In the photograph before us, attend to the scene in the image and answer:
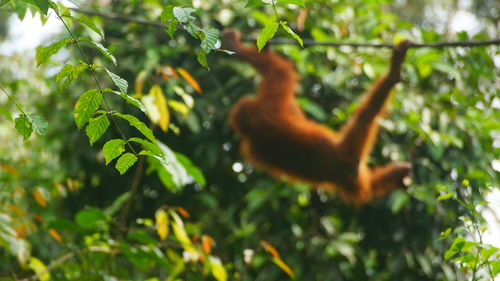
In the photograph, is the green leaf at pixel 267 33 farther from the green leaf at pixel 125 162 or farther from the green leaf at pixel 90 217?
the green leaf at pixel 90 217

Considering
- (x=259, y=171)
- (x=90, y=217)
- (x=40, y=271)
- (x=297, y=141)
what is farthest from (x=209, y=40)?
(x=259, y=171)

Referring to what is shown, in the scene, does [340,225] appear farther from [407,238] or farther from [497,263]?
[497,263]

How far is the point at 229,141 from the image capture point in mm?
3402

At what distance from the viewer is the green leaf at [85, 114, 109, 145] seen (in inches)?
39.5

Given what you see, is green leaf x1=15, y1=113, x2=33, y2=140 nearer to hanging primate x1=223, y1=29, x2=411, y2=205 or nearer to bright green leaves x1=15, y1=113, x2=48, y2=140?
bright green leaves x1=15, y1=113, x2=48, y2=140

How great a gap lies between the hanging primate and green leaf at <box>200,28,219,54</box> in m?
2.00

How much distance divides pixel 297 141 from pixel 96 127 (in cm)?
245

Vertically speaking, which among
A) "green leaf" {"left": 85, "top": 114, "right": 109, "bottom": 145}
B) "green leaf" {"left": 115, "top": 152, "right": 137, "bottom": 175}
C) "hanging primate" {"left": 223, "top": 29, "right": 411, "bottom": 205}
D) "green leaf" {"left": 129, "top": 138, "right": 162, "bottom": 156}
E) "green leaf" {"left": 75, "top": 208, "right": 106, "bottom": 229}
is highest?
"green leaf" {"left": 85, "top": 114, "right": 109, "bottom": 145}

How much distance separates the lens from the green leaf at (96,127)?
1004 millimetres

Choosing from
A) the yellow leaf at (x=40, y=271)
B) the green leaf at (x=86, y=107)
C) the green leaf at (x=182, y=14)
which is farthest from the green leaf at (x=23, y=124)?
the yellow leaf at (x=40, y=271)

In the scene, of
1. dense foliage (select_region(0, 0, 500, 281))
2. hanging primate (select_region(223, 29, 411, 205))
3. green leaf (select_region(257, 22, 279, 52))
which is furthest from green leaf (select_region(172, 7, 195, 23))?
hanging primate (select_region(223, 29, 411, 205))

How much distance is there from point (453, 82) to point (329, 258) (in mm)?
1484

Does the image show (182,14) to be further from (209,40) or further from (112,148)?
(112,148)

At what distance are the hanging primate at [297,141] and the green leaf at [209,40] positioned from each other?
1999 mm
